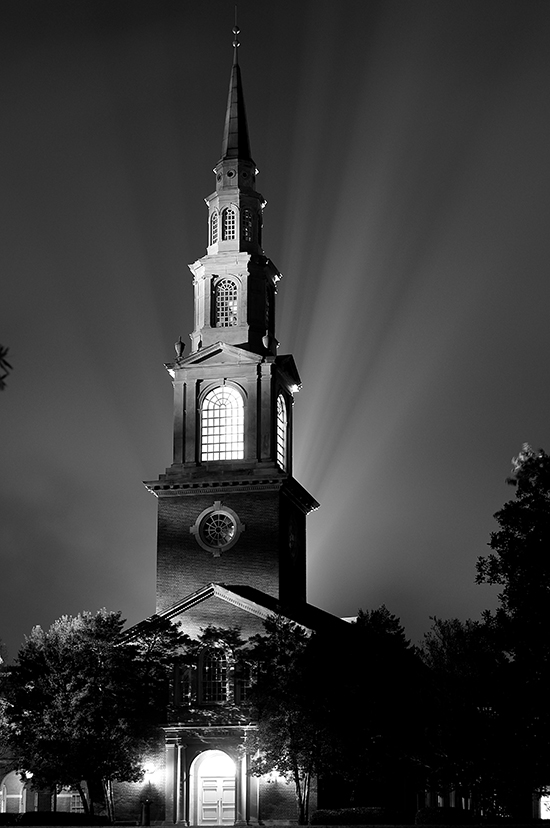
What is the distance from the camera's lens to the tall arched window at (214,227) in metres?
71.9

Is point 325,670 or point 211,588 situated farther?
point 211,588

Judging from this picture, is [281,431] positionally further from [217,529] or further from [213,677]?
[213,677]

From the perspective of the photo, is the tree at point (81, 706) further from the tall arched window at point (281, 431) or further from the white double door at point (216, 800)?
the tall arched window at point (281, 431)

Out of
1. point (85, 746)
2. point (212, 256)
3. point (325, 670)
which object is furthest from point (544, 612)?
point (212, 256)

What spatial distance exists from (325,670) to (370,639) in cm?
275

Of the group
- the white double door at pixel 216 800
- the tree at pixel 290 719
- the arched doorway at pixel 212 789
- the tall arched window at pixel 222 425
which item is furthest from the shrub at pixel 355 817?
the tall arched window at pixel 222 425

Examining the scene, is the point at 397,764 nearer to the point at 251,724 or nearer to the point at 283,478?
the point at 251,724

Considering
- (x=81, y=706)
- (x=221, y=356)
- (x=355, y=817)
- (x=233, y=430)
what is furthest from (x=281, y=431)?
(x=355, y=817)

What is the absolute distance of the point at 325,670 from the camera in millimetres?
57469

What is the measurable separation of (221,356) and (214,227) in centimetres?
742

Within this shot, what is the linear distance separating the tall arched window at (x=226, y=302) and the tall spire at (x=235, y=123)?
6.99m

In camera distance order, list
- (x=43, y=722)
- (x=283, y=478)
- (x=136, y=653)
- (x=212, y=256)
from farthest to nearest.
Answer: (x=212, y=256)
(x=283, y=478)
(x=136, y=653)
(x=43, y=722)

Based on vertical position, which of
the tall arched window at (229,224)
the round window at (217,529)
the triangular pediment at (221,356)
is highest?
the tall arched window at (229,224)

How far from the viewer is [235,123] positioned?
73875mm
